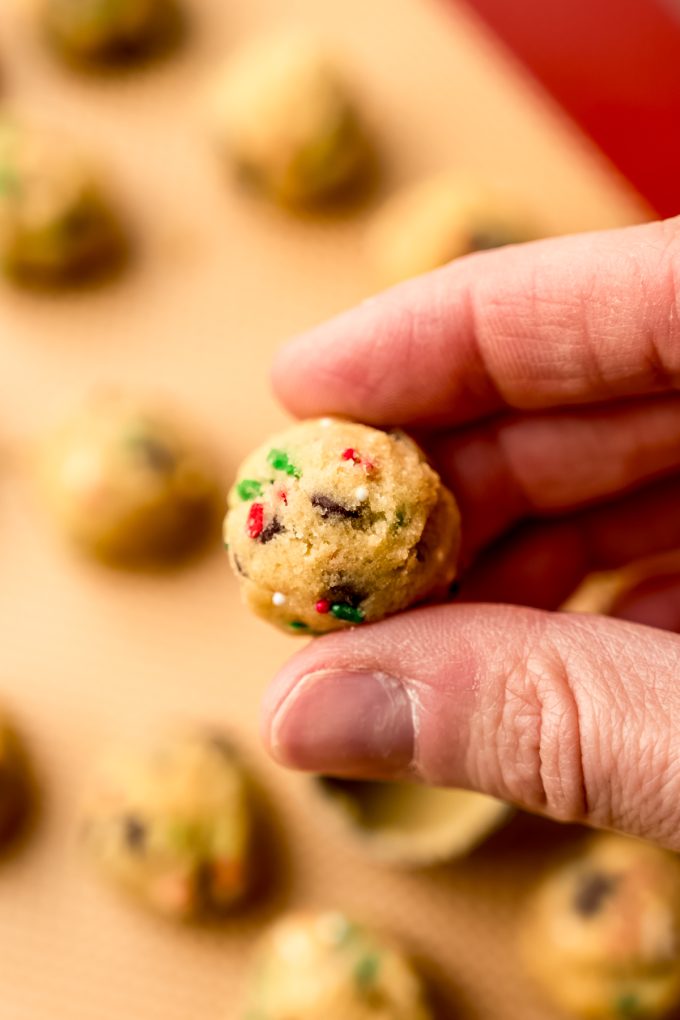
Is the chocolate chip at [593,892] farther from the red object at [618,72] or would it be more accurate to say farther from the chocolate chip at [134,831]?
the red object at [618,72]

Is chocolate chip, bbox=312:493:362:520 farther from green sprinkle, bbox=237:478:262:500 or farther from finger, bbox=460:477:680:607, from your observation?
finger, bbox=460:477:680:607

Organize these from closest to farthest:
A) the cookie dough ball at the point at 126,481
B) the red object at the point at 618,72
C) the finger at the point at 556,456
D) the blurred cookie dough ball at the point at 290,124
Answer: the finger at the point at 556,456 → the cookie dough ball at the point at 126,481 → the blurred cookie dough ball at the point at 290,124 → the red object at the point at 618,72

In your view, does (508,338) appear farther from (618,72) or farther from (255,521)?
(618,72)

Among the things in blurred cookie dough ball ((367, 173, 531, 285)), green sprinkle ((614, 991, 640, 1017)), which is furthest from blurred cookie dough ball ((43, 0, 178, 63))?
green sprinkle ((614, 991, 640, 1017))

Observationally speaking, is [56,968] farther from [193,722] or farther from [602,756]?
[602,756]

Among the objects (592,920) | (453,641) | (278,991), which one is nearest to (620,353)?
(453,641)

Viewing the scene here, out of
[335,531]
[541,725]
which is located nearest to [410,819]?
[541,725]

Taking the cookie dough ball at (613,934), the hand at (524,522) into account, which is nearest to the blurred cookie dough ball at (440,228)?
the hand at (524,522)
